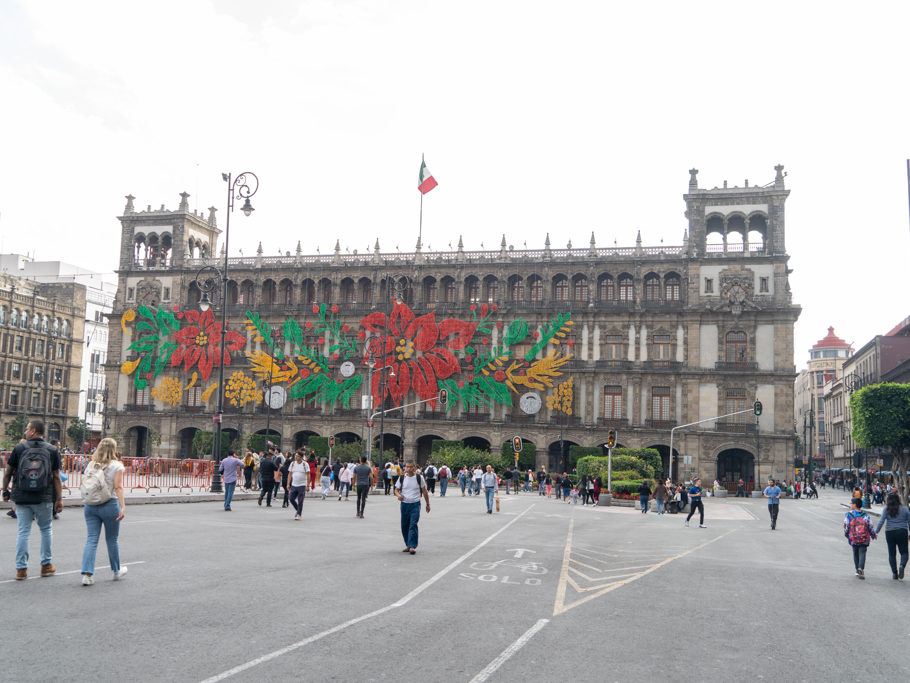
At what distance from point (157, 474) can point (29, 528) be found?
2427 cm

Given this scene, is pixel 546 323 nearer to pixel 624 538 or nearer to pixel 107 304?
pixel 624 538

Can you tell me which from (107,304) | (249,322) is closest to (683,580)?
(249,322)

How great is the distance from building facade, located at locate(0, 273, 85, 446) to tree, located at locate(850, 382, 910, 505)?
66.6 meters

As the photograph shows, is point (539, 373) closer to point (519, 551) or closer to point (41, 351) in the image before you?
point (519, 551)

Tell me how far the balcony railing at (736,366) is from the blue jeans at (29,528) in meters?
54.1

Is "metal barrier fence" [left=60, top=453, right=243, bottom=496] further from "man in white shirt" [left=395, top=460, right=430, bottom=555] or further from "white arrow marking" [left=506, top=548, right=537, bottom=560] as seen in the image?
"man in white shirt" [left=395, top=460, right=430, bottom=555]

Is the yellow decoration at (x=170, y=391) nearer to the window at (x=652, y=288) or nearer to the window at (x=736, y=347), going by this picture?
the window at (x=652, y=288)

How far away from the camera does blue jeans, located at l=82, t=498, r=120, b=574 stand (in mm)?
9906

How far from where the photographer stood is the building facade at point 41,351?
78.6 meters

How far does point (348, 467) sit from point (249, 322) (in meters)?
37.4

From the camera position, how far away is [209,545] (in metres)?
14.8

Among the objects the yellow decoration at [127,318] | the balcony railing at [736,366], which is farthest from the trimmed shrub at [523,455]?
the yellow decoration at [127,318]

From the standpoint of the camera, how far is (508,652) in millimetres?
7738

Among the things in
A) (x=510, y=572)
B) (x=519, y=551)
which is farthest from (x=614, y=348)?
(x=510, y=572)
